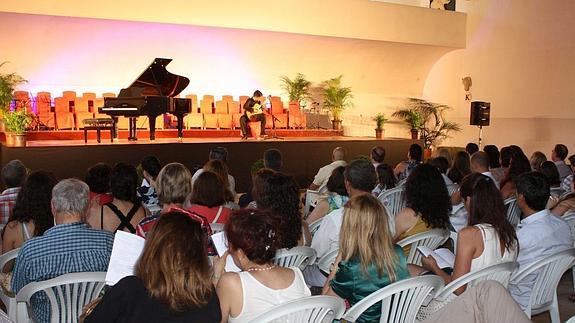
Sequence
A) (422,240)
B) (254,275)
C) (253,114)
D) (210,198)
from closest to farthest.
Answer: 1. (254,275)
2. (422,240)
3. (210,198)
4. (253,114)

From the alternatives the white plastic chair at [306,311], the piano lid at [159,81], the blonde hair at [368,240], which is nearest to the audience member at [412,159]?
the blonde hair at [368,240]

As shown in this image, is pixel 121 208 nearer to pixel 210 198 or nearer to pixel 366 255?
pixel 210 198

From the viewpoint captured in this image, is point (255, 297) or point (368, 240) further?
point (368, 240)

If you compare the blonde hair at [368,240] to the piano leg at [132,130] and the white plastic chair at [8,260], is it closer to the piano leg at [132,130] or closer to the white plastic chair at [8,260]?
the white plastic chair at [8,260]

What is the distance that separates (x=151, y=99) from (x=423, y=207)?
7354 millimetres

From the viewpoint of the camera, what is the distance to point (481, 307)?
234cm

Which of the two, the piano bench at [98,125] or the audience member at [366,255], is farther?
the piano bench at [98,125]

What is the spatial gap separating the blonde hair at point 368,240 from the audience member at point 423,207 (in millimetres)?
1111

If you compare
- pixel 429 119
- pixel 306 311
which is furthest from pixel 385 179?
pixel 429 119

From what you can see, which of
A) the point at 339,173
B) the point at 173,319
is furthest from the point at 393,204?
the point at 173,319

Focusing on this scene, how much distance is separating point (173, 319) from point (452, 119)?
1497cm

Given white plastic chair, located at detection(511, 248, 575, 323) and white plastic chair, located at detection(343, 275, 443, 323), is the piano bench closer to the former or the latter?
white plastic chair, located at detection(511, 248, 575, 323)

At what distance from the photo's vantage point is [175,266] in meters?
2.17

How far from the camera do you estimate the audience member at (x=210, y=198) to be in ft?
12.9
